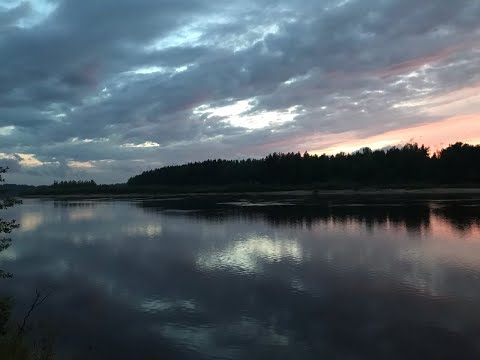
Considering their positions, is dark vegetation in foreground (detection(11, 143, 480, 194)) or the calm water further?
dark vegetation in foreground (detection(11, 143, 480, 194))

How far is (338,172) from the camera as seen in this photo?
114 meters

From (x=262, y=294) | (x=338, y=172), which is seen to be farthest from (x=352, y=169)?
(x=262, y=294)

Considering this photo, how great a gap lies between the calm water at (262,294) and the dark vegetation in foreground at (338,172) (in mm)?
71207

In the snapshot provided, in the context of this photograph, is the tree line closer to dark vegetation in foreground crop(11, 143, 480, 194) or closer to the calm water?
dark vegetation in foreground crop(11, 143, 480, 194)

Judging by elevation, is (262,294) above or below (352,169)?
below

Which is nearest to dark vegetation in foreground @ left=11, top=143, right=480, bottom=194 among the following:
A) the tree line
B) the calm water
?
the tree line

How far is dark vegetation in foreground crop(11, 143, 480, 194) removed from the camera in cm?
9006

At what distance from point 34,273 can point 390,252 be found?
1508 cm

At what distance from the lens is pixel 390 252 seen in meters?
19.4

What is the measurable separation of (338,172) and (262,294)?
341 ft

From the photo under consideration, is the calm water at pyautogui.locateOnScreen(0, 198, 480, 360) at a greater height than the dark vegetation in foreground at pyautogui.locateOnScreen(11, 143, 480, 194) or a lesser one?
lesser

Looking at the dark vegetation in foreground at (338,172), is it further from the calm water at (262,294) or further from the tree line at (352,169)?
the calm water at (262,294)

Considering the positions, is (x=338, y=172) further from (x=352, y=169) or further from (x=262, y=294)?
(x=262, y=294)

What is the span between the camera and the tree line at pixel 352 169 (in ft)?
296
